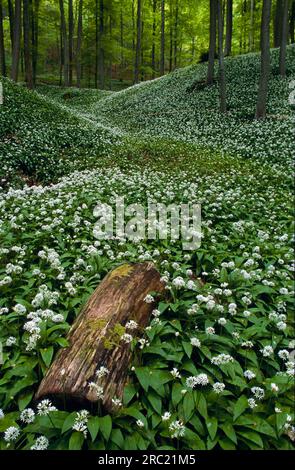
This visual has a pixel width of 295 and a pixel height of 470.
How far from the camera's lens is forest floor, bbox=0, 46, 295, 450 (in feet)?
11.3

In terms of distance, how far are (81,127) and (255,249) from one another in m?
14.1

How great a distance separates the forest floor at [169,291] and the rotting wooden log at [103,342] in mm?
147

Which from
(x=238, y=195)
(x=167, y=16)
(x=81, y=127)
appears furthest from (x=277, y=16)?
(x=238, y=195)

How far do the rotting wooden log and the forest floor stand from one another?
15cm

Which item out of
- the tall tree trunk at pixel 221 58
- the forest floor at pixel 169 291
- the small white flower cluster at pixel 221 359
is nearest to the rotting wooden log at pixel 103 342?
the forest floor at pixel 169 291

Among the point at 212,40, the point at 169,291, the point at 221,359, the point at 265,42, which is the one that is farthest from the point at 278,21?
the point at 221,359

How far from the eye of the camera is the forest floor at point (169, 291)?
3.44 meters

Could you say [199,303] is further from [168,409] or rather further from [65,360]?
[65,360]

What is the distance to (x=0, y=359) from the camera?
412 centimetres

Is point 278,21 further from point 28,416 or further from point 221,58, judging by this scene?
point 28,416

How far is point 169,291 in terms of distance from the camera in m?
5.22

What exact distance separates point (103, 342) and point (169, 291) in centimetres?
155

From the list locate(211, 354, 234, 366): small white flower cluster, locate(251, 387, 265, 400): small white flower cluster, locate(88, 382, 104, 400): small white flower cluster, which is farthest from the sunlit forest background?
locate(88, 382, 104, 400): small white flower cluster

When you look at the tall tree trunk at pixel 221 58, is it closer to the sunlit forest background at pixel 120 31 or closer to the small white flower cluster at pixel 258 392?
the sunlit forest background at pixel 120 31
